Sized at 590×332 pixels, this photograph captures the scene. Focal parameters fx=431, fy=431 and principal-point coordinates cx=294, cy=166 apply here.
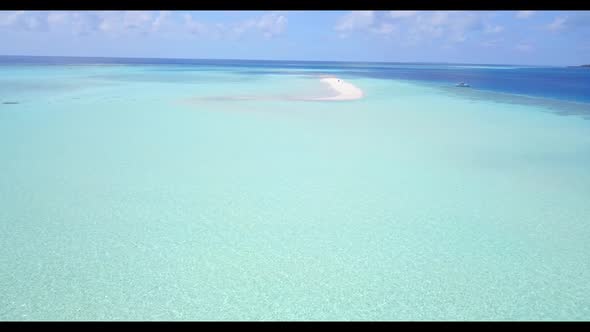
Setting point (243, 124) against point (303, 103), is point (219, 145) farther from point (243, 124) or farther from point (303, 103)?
point (303, 103)

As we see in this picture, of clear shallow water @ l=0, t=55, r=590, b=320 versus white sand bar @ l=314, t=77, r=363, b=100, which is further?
white sand bar @ l=314, t=77, r=363, b=100

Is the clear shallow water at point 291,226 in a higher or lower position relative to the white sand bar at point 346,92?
lower

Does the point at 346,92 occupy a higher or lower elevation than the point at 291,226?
higher

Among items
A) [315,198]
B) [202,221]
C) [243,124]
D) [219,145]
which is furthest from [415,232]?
[243,124]

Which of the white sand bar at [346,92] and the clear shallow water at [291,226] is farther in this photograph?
the white sand bar at [346,92]

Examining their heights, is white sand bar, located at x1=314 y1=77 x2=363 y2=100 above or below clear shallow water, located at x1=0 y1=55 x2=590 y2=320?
above

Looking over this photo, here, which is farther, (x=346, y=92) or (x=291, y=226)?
(x=346, y=92)
